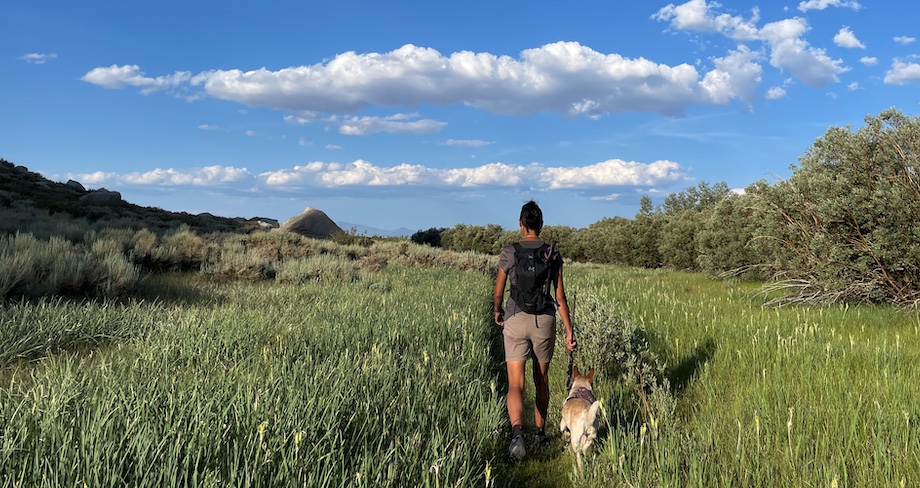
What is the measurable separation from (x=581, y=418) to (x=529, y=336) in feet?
3.42

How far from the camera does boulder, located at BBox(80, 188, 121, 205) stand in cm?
3941

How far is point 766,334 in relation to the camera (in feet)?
22.3

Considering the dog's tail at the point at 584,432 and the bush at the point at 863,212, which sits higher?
the bush at the point at 863,212

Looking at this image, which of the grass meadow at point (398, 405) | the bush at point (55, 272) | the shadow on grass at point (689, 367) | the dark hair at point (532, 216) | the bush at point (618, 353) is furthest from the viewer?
the bush at point (55, 272)

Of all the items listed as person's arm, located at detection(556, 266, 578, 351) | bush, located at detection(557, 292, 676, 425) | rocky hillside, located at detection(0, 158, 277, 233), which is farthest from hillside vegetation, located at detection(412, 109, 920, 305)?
rocky hillside, located at detection(0, 158, 277, 233)

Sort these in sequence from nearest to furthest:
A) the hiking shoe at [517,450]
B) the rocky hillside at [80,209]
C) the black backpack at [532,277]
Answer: the hiking shoe at [517,450]
the black backpack at [532,277]
the rocky hillside at [80,209]

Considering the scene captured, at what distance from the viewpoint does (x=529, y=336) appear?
15.9ft

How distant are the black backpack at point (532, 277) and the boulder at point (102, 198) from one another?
4381 cm

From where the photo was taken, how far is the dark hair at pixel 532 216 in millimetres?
4996

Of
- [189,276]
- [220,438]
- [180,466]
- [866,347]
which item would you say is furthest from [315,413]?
[189,276]

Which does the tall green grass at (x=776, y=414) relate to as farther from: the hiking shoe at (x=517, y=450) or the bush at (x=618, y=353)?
the hiking shoe at (x=517, y=450)

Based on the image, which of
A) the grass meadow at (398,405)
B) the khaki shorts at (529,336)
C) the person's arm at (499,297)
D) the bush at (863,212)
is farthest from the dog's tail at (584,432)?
the bush at (863,212)

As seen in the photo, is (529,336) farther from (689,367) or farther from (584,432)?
(689,367)

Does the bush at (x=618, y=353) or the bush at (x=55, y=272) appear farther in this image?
the bush at (x=55, y=272)
